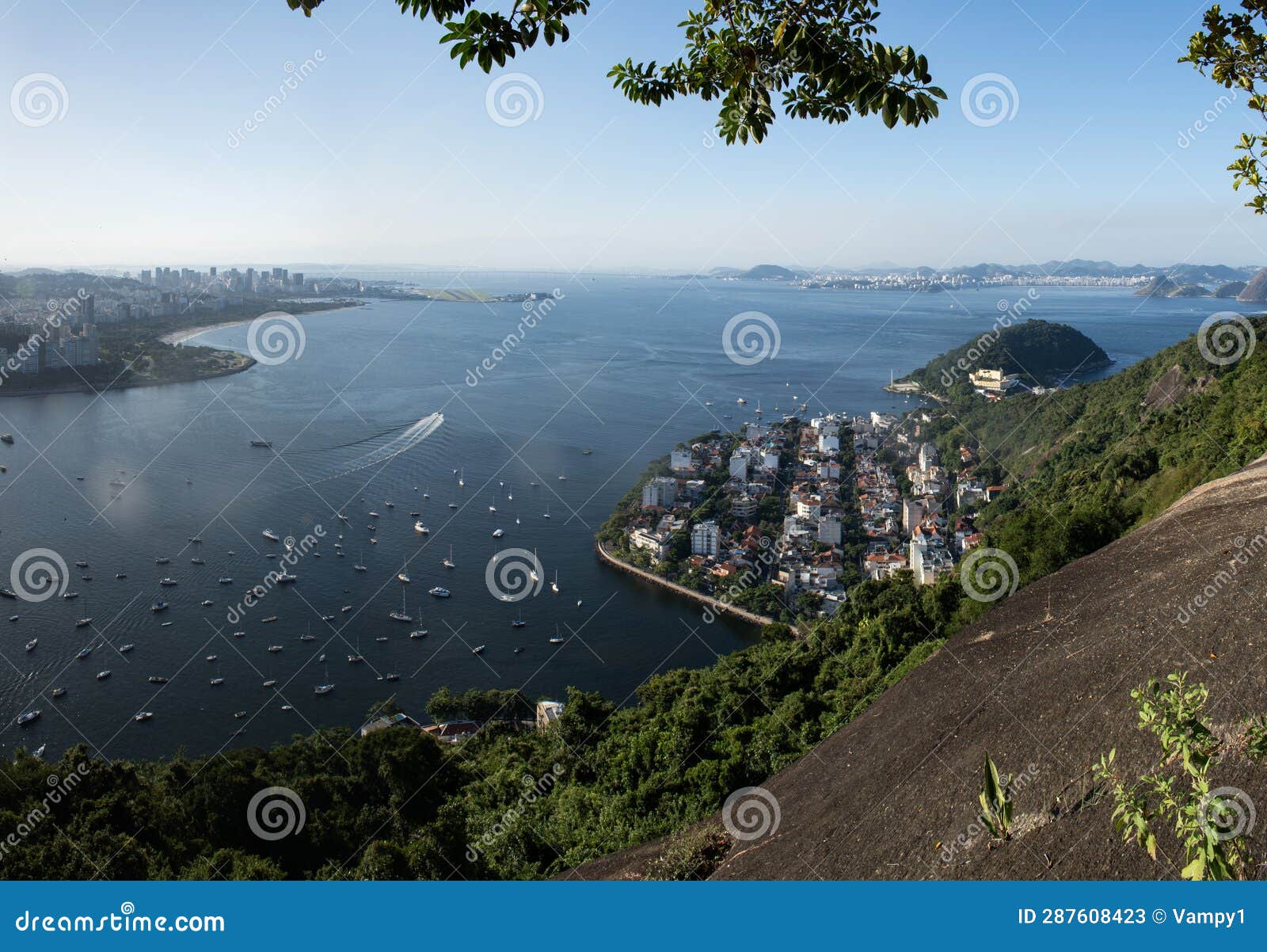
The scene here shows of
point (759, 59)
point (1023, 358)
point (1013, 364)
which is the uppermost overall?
point (759, 59)

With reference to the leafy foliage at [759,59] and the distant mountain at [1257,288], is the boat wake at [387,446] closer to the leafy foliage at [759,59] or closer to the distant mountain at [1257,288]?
the leafy foliage at [759,59]

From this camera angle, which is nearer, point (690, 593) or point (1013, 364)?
point (690, 593)

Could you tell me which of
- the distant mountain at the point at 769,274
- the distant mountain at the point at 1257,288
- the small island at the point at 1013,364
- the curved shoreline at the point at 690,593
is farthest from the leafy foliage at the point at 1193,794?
the distant mountain at the point at 769,274

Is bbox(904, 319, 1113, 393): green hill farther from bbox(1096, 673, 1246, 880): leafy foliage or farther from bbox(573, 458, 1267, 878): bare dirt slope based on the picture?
bbox(1096, 673, 1246, 880): leafy foliage

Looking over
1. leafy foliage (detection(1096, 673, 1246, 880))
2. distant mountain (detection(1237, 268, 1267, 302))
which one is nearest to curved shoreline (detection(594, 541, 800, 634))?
leafy foliage (detection(1096, 673, 1246, 880))

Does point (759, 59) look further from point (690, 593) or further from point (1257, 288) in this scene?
point (1257, 288)

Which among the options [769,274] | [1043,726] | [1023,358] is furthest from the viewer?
[769,274]

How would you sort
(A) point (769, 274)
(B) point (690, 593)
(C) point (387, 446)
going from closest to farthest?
(B) point (690, 593) < (C) point (387, 446) < (A) point (769, 274)

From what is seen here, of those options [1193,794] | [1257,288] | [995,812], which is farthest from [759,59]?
[1257,288]
